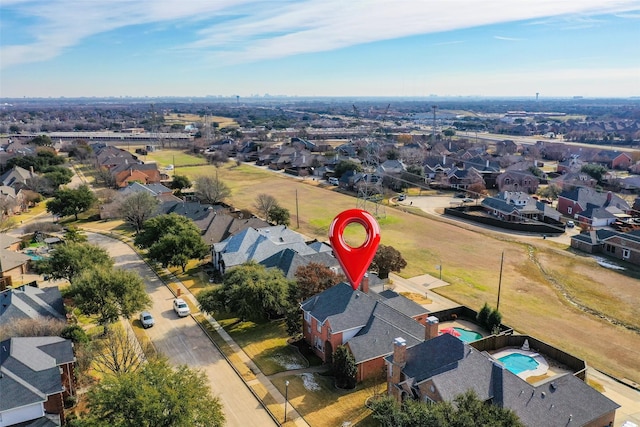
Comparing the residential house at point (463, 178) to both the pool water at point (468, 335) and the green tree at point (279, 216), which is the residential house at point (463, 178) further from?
the pool water at point (468, 335)

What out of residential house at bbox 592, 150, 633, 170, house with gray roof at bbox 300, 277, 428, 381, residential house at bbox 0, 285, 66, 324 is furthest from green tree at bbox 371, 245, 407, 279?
residential house at bbox 592, 150, 633, 170

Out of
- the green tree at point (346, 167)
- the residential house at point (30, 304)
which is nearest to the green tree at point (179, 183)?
the green tree at point (346, 167)

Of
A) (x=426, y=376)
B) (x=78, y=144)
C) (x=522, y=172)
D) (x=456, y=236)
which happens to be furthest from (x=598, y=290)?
(x=78, y=144)

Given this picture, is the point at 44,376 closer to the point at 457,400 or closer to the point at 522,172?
the point at 457,400

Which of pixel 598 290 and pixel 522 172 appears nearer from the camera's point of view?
pixel 598 290

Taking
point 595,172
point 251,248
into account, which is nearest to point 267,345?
point 251,248

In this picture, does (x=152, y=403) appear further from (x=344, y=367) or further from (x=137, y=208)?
(x=137, y=208)

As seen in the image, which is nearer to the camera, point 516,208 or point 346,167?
point 516,208

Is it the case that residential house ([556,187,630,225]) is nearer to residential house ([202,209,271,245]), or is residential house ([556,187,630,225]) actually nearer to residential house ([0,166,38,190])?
residential house ([202,209,271,245])

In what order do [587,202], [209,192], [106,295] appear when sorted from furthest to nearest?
[209,192] < [587,202] < [106,295]
